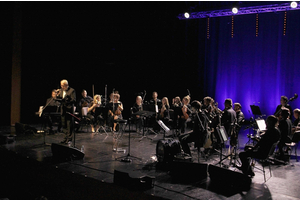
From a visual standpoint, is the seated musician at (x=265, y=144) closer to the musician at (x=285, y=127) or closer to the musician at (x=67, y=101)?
the musician at (x=285, y=127)

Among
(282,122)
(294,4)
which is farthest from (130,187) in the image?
(294,4)

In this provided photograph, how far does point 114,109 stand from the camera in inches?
343

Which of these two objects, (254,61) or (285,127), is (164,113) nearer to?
(285,127)

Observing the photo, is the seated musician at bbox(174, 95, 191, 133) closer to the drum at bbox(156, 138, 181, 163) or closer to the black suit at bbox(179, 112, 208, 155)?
the black suit at bbox(179, 112, 208, 155)

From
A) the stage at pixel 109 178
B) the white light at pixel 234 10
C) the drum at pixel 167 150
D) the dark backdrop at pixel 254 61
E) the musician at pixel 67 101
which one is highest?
the white light at pixel 234 10

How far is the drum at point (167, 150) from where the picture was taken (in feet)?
17.7

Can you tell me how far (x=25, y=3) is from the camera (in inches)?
425

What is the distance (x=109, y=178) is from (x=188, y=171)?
1.44m

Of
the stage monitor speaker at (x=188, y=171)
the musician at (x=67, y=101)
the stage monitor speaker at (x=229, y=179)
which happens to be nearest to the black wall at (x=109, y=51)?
the musician at (x=67, y=101)

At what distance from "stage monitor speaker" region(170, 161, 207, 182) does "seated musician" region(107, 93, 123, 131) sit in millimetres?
3981

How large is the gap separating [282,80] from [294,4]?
10.3 ft

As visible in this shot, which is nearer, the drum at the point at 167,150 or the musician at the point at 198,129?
the drum at the point at 167,150

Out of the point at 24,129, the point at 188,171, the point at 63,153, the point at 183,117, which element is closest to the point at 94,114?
the point at 24,129

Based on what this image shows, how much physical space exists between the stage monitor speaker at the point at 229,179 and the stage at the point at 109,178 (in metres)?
0.02
